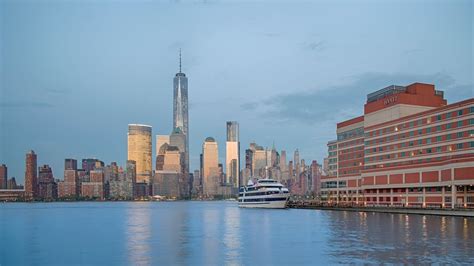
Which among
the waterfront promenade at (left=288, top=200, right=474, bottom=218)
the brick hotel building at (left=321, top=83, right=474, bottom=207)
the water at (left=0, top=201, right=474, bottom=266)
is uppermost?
the brick hotel building at (left=321, top=83, right=474, bottom=207)

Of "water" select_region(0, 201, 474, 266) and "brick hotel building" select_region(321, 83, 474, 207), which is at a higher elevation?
"brick hotel building" select_region(321, 83, 474, 207)

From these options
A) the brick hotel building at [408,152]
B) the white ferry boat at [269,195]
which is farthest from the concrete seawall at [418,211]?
the white ferry boat at [269,195]

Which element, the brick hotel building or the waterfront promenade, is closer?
the waterfront promenade

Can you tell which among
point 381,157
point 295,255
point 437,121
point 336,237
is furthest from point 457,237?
point 381,157

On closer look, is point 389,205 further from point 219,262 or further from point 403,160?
point 219,262

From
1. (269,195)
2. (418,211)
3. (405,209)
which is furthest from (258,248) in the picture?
(269,195)

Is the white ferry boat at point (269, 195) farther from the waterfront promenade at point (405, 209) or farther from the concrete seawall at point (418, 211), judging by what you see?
the concrete seawall at point (418, 211)

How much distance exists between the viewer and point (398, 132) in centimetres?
14600

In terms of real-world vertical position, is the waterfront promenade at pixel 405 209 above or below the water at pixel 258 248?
below

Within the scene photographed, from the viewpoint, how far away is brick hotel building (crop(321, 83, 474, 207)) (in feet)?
394

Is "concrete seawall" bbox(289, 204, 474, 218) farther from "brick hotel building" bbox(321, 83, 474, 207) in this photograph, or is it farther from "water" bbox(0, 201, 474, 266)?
"water" bbox(0, 201, 474, 266)

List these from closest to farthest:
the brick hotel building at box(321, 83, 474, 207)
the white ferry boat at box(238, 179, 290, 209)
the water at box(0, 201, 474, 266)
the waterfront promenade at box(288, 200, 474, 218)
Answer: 1. the water at box(0, 201, 474, 266)
2. the waterfront promenade at box(288, 200, 474, 218)
3. the brick hotel building at box(321, 83, 474, 207)
4. the white ferry boat at box(238, 179, 290, 209)

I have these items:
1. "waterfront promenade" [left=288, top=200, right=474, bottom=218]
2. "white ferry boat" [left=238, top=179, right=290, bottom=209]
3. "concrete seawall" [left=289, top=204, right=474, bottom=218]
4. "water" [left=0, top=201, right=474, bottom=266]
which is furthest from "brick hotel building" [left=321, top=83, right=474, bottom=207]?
"water" [left=0, top=201, right=474, bottom=266]

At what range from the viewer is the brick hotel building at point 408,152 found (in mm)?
120062
